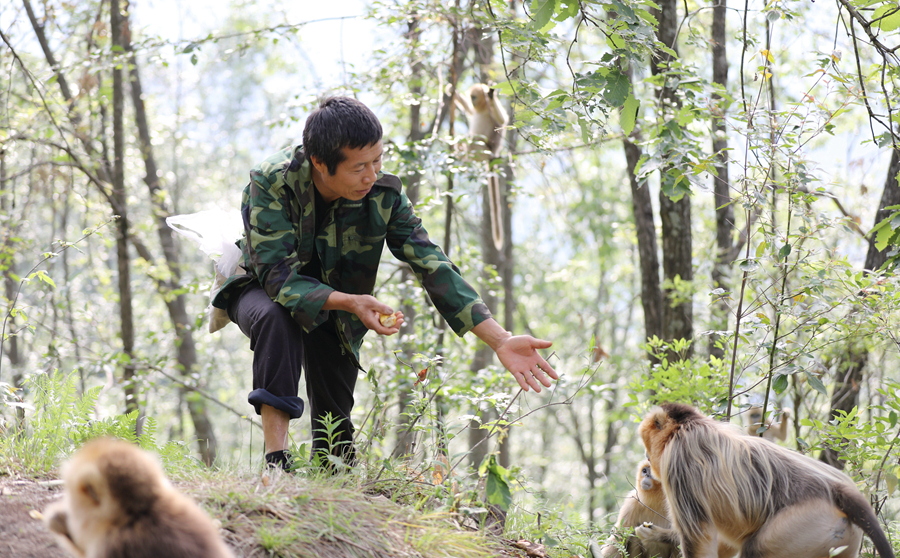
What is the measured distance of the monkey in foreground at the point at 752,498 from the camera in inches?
103

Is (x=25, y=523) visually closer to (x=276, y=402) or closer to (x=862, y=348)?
(x=276, y=402)

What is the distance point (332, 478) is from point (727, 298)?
263 cm

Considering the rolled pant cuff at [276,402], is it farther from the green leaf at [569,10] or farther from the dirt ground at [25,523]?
the green leaf at [569,10]

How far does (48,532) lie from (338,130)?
1.70m

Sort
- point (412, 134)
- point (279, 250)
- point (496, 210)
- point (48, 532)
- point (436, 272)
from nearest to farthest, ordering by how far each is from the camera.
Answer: point (48, 532) < point (279, 250) < point (436, 272) < point (412, 134) < point (496, 210)

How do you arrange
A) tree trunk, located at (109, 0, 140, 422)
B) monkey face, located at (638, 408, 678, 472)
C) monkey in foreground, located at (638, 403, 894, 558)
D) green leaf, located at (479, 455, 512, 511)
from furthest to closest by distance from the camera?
tree trunk, located at (109, 0, 140, 422), monkey face, located at (638, 408, 678, 472), monkey in foreground, located at (638, 403, 894, 558), green leaf, located at (479, 455, 512, 511)

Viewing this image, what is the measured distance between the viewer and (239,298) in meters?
3.15

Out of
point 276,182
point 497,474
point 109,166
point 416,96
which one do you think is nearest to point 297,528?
point 497,474

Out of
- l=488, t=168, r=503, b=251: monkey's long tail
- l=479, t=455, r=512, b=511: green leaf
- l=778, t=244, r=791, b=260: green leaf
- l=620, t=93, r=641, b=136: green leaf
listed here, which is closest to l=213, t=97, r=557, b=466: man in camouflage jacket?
l=479, t=455, r=512, b=511: green leaf

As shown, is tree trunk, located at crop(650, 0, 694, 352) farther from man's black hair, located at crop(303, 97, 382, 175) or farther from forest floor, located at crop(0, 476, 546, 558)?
forest floor, located at crop(0, 476, 546, 558)

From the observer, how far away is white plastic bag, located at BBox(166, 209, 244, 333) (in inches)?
129

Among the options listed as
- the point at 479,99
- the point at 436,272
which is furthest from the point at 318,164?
the point at 479,99

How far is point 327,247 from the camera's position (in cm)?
324

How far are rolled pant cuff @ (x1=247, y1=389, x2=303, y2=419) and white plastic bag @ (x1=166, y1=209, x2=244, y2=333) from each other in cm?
68
